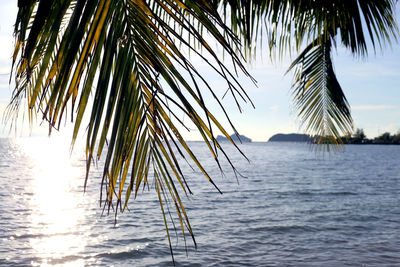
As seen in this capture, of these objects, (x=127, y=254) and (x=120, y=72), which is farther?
(x=127, y=254)

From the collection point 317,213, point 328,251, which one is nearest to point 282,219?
point 317,213

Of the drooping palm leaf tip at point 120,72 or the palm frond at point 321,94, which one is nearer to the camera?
the drooping palm leaf tip at point 120,72

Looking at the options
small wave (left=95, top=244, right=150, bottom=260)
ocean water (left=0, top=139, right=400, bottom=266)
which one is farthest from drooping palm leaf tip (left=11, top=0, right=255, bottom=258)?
small wave (left=95, top=244, right=150, bottom=260)

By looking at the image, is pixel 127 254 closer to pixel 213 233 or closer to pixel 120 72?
pixel 213 233

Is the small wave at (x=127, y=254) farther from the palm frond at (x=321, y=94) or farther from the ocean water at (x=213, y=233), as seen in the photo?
the palm frond at (x=321, y=94)

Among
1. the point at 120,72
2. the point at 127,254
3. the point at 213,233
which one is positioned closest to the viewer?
the point at 120,72

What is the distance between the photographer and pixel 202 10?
1.09 m

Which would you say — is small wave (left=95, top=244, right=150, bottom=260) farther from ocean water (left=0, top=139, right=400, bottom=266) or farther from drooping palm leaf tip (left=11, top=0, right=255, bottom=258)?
drooping palm leaf tip (left=11, top=0, right=255, bottom=258)

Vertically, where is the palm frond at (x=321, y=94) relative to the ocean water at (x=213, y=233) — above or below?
above

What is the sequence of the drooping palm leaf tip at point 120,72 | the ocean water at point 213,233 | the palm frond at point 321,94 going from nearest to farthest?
the drooping palm leaf tip at point 120,72 < the palm frond at point 321,94 < the ocean water at point 213,233

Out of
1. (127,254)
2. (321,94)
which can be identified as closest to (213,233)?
(127,254)

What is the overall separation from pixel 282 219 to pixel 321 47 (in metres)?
8.15

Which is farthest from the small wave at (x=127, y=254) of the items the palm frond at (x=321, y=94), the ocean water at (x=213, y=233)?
the palm frond at (x=321, y=94)

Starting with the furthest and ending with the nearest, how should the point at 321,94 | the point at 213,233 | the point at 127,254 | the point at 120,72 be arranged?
the point at 213,233
the point at 127,254
the point at 321,94
the point at 120,72
